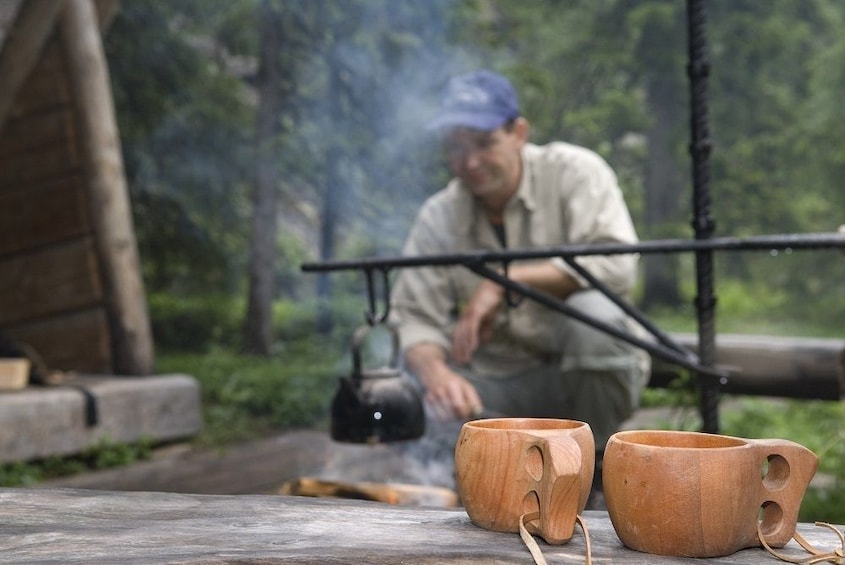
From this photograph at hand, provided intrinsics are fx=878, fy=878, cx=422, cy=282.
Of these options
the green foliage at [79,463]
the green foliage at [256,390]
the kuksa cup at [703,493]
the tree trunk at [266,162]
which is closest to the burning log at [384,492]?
the kuksa cup at [703,493]

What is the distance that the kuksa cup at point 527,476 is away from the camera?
4.58ft

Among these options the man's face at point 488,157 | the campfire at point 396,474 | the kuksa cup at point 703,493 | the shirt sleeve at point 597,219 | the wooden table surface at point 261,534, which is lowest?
the campfire at point 396,474

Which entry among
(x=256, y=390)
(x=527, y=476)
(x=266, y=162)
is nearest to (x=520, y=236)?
(x=527, y=476)

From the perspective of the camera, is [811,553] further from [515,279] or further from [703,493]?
[515,279]

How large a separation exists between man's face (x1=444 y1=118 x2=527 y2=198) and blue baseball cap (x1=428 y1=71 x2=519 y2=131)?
5cm

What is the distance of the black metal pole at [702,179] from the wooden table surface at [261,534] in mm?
1406

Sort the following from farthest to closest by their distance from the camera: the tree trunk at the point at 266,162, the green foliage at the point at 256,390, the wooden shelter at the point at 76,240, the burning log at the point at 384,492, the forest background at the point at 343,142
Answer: the tree trunk at the point at 266,162 → the forest background at the point at 343,142 → the green foliage at the point at 256,390 → the wooden shelter at the point at 76,240 → the burning log at the point at 384,492

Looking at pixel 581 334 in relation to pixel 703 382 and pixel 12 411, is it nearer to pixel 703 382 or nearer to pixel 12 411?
pixel 703 382

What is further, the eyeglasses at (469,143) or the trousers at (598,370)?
the eyeglasses at (469,143)

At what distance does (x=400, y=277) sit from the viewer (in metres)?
4.21

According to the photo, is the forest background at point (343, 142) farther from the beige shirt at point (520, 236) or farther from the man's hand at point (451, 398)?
the man's hand at point (451, 398)

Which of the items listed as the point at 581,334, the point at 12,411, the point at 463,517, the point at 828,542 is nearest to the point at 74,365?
the point at 12,411

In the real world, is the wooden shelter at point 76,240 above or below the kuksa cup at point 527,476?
above

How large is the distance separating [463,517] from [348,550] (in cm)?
32
